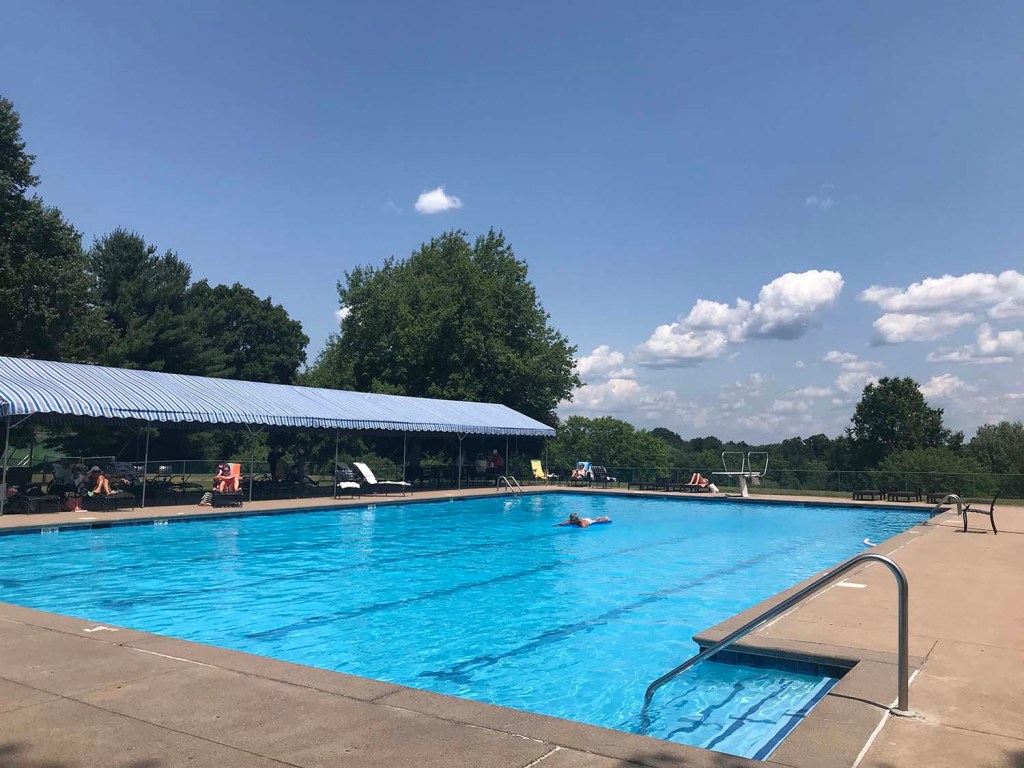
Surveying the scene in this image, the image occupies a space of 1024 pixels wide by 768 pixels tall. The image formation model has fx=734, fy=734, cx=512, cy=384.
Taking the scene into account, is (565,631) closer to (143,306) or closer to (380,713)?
(380,713)

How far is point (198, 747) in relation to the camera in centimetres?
342

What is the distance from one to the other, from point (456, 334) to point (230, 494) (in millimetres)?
21453

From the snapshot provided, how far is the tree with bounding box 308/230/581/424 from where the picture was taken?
126 ft

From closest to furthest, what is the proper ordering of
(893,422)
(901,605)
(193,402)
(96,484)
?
(901,605) < (96,484) < (193,402) < (893,422)

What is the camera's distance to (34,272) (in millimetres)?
28391

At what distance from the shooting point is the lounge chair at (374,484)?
23.4 metres

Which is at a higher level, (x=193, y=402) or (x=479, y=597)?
(x=193, y=402)

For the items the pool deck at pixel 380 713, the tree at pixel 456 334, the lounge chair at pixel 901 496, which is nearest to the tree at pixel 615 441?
the tree at pixel 456 334

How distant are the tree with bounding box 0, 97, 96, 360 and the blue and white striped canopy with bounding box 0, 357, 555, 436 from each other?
1177 cm

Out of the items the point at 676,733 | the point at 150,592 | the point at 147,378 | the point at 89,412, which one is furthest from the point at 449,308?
the point at 676,733

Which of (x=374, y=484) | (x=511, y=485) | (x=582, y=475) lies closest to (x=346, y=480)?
(x=374, y=484)

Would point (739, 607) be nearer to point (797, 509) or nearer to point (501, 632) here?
point (501, 632)

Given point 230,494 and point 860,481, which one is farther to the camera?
point 860,481

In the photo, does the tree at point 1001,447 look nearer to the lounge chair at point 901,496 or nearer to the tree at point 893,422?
the tree at point 893,422
